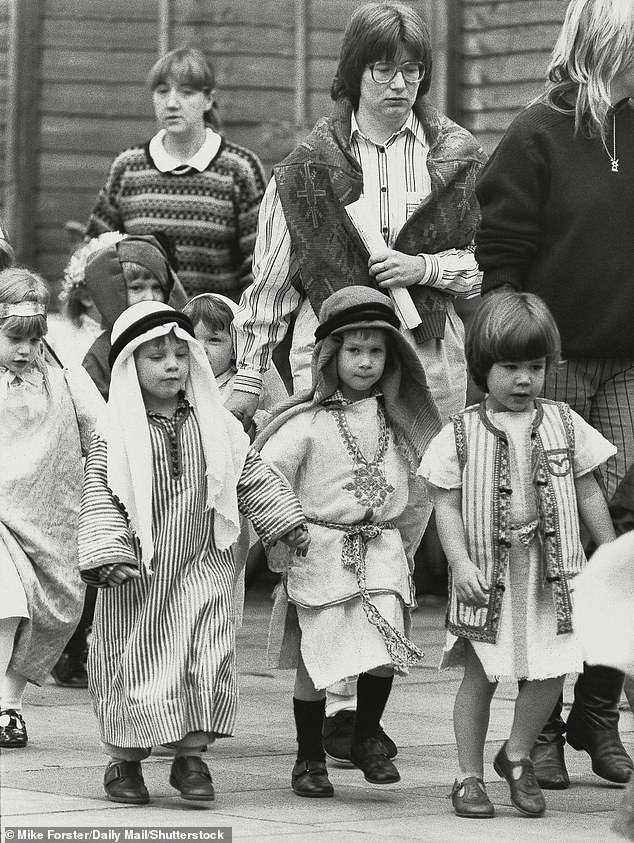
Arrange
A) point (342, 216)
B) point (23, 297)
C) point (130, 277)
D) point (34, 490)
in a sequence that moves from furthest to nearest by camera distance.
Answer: point (130, 277)
point (23, 297)
point (34, 490)
point (342, 216)

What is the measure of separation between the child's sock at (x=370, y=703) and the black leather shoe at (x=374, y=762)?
3 cm

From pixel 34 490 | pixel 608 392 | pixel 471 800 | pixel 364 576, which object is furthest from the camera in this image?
pixel 34 490

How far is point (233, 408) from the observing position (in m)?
6.21

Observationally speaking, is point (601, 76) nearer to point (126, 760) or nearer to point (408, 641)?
point (408, 641)

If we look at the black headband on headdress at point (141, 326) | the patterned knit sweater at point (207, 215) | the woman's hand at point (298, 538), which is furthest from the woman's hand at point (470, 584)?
the patterned knit sweater at point (207, 215)

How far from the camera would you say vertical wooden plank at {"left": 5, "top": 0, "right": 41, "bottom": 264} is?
1180cm

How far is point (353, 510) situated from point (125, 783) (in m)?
1.02

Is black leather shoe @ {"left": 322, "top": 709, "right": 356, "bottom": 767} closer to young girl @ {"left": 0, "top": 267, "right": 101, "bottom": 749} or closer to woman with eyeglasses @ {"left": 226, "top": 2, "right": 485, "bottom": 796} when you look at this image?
woman with eyeglasses @ {"left": 226, "top": 2, "right": 485, "bottom": 796}

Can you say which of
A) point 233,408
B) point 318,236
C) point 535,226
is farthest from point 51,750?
point 535,226

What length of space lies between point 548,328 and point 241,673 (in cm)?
305

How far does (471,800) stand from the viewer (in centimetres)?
509

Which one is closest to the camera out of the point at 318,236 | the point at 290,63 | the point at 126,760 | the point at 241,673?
the point at 126,760

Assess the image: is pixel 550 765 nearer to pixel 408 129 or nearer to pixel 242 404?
pixel 242 404

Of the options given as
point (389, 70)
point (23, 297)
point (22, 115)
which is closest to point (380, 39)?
point (389, 70)
